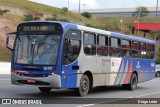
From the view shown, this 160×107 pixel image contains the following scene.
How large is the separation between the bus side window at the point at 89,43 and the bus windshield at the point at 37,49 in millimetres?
1812

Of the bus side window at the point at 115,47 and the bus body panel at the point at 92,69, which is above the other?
the bus side window at the point at 115,47

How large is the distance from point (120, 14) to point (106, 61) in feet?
482

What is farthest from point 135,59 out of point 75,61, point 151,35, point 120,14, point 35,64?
point 120,14

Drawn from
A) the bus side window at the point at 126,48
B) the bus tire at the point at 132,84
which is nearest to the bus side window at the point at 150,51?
the bus tire at the point at 132,84

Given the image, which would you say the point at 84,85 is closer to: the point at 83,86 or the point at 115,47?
the point at 83,86

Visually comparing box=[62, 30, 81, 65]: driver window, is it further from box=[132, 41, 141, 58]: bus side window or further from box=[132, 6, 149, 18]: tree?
box=[132, 6, 149, 18]: tree

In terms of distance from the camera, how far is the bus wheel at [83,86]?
16734 mm

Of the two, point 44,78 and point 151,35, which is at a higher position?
point 151,35

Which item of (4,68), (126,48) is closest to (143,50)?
(126,48)

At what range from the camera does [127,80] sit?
71.2ft

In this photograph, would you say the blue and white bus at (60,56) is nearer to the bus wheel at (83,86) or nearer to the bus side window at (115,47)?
the bus wheel at (83,86)

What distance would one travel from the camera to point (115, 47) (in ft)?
65.9

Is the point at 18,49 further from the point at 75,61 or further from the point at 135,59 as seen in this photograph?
the point at 135,59

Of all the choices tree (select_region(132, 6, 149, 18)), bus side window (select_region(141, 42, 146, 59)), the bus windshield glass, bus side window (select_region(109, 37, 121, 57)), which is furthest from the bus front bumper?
tree (select_region(132, 6, 149, 18))
